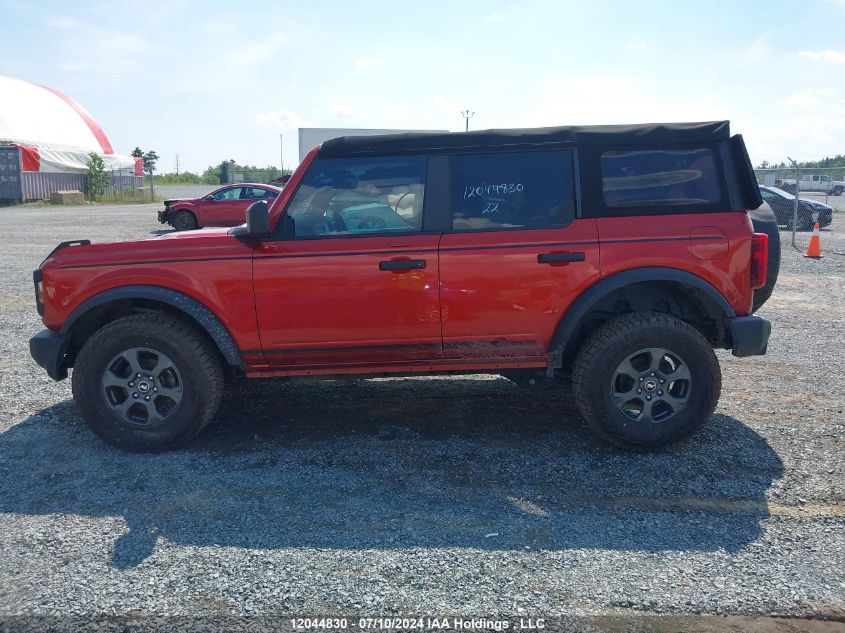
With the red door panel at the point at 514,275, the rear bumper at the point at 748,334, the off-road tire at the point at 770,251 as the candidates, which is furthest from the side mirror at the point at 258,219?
the off-road tire at the point at 770,251

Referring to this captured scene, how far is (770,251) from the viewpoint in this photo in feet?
16.2

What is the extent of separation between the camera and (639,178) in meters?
4.60

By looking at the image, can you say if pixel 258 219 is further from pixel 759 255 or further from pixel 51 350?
pixel 759 255

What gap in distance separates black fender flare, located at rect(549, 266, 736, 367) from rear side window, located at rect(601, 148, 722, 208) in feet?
1.51

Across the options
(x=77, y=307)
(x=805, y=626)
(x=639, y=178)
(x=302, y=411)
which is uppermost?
(x=639, y=178)

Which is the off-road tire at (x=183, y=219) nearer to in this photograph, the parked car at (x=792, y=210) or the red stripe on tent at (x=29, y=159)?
the parked car at (x=792, y=210)

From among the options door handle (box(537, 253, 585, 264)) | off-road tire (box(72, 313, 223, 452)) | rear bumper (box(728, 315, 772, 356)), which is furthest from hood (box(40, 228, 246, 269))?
rear bumper (box(728, 315, 772, 356))

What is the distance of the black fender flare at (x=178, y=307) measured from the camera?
453 cm

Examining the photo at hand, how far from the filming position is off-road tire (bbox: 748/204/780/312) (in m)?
4.96

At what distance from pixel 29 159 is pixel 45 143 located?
7416mm

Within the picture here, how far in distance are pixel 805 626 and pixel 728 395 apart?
3069mm

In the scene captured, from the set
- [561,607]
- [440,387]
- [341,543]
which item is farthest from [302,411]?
[561,607]

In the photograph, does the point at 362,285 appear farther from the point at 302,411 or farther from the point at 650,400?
the point at 650,400

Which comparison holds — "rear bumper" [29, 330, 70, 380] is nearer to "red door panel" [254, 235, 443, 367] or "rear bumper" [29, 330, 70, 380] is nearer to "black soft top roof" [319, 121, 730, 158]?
"red door panel" [254, 235, 443, 367]
